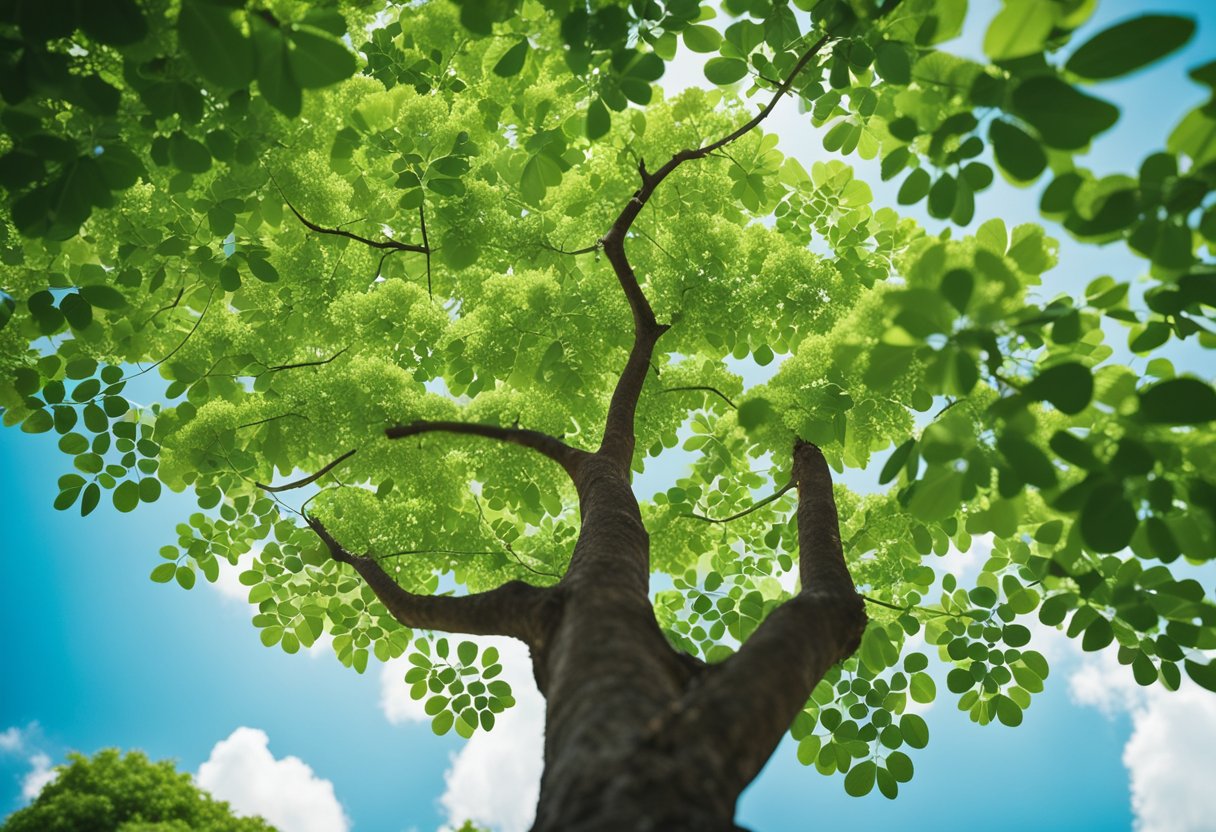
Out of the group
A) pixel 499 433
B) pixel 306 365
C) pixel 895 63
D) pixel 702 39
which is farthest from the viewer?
pixel 306 365

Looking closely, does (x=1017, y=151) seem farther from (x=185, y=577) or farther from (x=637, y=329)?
(x=185, y=577)

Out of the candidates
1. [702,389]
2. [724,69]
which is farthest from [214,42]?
[702,389]

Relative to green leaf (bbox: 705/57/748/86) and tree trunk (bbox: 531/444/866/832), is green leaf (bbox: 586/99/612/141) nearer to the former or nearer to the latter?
green leaf (bbox: 705/57/748/86)

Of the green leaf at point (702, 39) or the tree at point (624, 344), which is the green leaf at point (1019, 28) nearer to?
the tree at point (624, 344)

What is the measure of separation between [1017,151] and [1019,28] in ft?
0.99

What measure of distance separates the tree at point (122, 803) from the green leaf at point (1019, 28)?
1413cm

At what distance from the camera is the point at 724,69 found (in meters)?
3.25

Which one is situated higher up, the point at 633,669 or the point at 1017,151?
the point at 1017,151

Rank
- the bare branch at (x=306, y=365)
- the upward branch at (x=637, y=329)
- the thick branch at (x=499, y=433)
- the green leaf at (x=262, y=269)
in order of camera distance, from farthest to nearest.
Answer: the bare branch at (x=306, y=365) → the thick branch at (x=499, y=433) → the upward branch at (x=637, y=329) → the green leaf at (x=262, y=269)

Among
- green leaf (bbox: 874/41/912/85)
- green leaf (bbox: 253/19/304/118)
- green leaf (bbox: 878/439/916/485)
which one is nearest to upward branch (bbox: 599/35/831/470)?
green leaf (bbox: 874/41/912/85)

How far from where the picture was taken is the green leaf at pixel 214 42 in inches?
74.3

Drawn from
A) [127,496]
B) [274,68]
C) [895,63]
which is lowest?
[274,68]

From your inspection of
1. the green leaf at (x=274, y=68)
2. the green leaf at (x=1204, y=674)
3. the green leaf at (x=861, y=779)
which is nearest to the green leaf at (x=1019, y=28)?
the green leaf at (x=274, y=68)

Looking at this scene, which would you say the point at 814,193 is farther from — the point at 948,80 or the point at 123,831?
the point at 123,831
